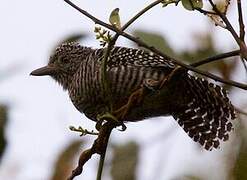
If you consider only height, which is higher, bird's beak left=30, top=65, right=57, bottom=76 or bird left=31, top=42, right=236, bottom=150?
bird left=31, top=42, right=236, bottom=150

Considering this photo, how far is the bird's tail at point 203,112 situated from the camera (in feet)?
11.1

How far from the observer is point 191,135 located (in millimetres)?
3555

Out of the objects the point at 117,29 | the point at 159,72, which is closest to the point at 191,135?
the point at 159,72

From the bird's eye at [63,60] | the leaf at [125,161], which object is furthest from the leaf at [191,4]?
the bird's eye at [63,60]

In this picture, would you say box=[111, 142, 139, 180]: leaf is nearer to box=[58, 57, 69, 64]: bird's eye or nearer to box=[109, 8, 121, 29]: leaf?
box=[109, 8, 121, 29]: leaf

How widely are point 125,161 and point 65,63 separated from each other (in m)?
1.97

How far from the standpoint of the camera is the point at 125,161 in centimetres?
243

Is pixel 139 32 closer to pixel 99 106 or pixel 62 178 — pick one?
pixel 62 178

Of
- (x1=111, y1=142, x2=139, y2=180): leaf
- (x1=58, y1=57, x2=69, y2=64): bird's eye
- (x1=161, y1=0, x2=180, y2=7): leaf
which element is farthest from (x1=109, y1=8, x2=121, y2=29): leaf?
(x1=58, y1=57, x2=69, y2=64): bird's eye

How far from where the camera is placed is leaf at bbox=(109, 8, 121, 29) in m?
1.84

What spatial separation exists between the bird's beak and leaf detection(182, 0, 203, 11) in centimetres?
233

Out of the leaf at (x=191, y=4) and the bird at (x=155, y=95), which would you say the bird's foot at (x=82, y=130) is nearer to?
the leaf at (x=191, y=4)

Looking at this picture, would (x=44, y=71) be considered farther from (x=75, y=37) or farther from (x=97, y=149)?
(x=97, y=149)

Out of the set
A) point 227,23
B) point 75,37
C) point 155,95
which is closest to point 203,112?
A: point 155,95
